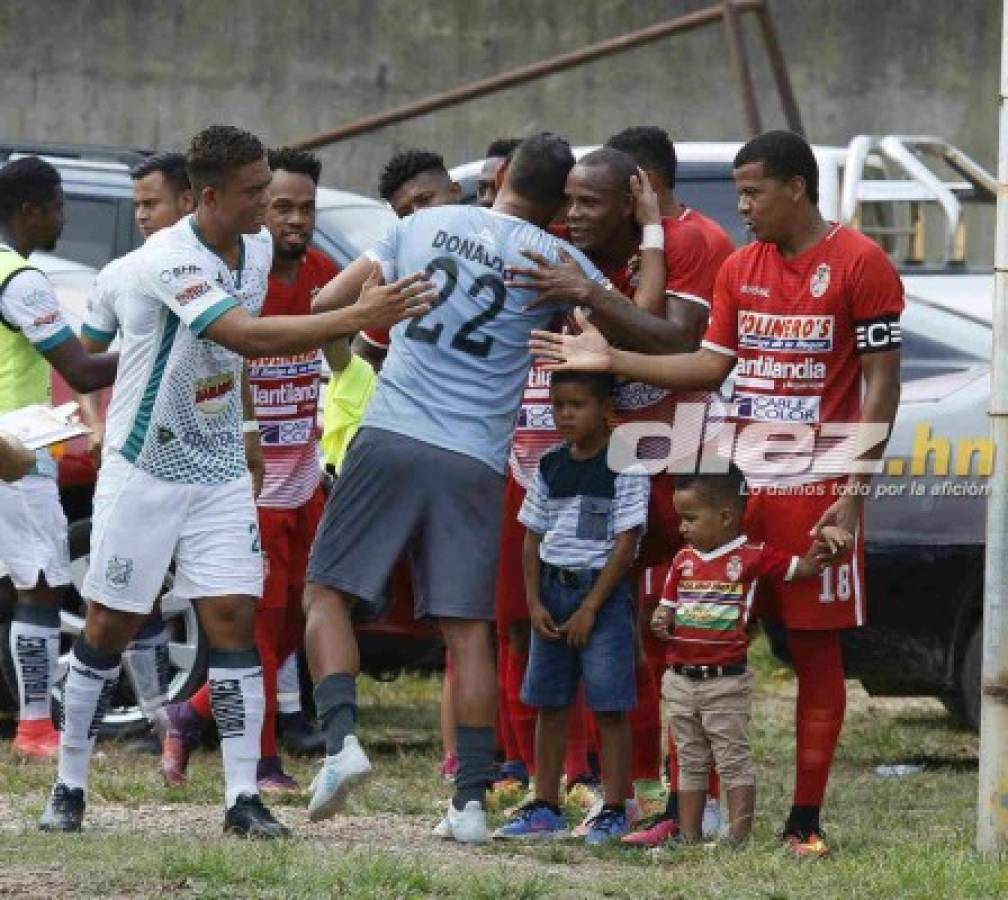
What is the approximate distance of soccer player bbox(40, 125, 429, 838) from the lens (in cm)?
805

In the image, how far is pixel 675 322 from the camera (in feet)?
27.4

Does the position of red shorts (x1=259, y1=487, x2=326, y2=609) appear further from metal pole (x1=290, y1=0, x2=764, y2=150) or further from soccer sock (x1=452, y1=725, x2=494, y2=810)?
metal pole (x1=290, y1=0, x2=764, y2=150)

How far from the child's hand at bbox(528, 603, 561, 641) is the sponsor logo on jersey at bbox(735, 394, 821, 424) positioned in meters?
0.86

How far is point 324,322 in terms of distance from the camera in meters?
7.72

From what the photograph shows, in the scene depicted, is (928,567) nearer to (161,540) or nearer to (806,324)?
(806,324)

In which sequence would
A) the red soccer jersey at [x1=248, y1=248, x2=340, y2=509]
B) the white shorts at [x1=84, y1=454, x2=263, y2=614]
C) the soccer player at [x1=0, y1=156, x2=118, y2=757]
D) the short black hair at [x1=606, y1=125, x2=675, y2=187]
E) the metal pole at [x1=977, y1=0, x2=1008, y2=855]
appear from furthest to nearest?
the soccer player at [x1=0, y1=156, x2=118, y2=757], the red soccer jersey at [x1=248, y1=248, x2=340, y2=509], the short black hair at [x1=606, y1=125, x2=675, y2=187], the white shorts at [x1=84, y1=454, x2=263, y2=614], the metal pole at [x1=977, y1=0, x2=1008, y2=855]

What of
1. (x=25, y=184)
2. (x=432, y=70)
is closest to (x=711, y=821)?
(x=25, y=184)

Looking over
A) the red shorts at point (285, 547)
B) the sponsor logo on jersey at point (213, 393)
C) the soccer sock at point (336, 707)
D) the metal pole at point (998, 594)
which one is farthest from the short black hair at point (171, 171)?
the metal pole at point (998, 594)

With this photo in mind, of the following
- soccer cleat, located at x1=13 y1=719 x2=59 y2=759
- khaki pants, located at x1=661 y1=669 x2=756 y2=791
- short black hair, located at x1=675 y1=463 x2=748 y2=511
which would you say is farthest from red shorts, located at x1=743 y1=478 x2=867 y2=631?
soccer cleat, located at x1=13 y1=719 x2=59 y2=759

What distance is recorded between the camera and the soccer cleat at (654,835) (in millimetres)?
8117

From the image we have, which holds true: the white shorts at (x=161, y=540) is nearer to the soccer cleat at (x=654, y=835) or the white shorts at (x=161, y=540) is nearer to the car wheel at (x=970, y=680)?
the soccer cleat at (x=654, y=835)

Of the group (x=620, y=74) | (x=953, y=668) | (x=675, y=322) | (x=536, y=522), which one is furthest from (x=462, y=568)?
(x=620, y=74)

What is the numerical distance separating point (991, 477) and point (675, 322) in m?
1.09

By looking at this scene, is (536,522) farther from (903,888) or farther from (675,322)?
(903,888)
